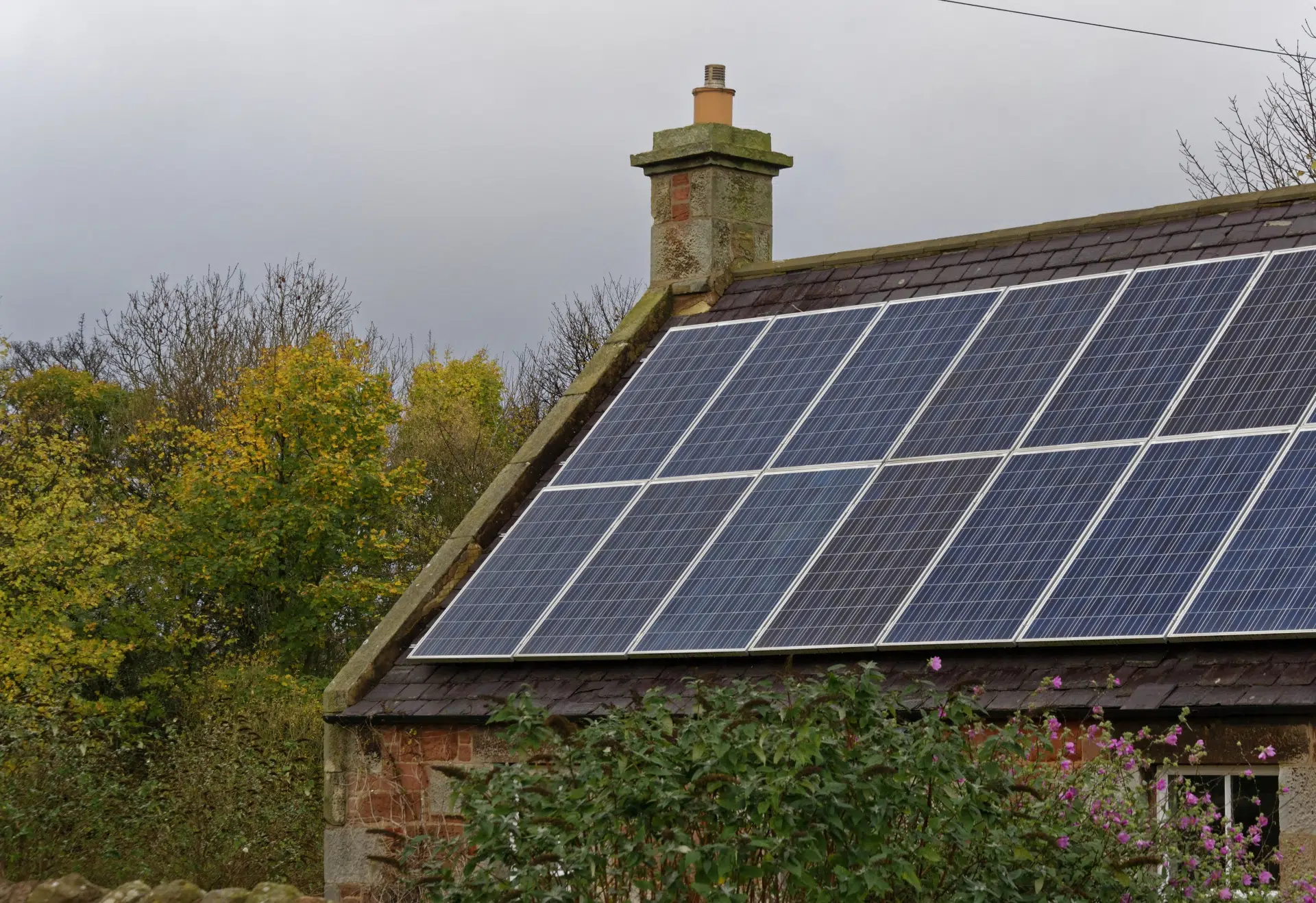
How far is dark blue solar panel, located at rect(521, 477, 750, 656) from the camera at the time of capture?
12.5 m

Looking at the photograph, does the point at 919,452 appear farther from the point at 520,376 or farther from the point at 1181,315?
the point at 520,376

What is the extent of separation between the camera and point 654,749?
8055 millimetres

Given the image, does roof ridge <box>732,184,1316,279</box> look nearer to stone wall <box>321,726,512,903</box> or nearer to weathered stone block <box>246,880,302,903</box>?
stone wall <box>321,726,512,903</box>

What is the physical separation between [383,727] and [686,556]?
2535 mm

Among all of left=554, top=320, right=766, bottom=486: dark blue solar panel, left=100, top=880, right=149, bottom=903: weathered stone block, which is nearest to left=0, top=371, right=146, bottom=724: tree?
left=100, top=880, right=149, bottom=903: weathered stone block

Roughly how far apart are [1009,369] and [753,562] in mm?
2240

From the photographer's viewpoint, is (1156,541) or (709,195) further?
(709,195)

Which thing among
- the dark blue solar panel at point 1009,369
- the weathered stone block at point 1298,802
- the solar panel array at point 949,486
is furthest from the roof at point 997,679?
the dark blue solar panel at point 1009,369

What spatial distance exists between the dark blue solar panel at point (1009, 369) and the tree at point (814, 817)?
3.76 meters

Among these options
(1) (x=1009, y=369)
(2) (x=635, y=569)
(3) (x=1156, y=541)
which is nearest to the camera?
(3) (x=1156, y=541)

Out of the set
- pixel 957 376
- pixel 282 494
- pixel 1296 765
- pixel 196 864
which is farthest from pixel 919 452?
pixel 282 494

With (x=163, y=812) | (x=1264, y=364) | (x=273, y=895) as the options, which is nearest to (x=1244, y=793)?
(x=1264, y=364)

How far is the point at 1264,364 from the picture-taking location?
37.9 ft

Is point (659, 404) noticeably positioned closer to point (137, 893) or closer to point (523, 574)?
point (523, 574)
